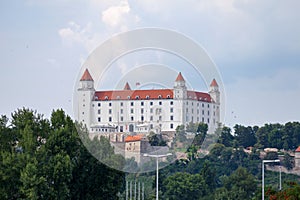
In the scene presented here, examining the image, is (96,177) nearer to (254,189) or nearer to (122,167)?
(122,167)

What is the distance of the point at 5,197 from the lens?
42219mm

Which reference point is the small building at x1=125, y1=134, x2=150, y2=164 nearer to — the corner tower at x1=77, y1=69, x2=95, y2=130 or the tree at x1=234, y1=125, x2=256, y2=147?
the corner tower at x1=77, y1=69, x2=95, y2=130

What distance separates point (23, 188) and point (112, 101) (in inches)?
880

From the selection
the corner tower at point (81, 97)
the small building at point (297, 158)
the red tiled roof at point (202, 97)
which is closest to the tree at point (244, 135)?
the small building at point (297, 158)

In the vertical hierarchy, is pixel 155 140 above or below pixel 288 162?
above

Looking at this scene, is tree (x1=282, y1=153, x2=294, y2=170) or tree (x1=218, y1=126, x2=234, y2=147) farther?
tree (x1=218, y1=126, x2=234, y2=147)

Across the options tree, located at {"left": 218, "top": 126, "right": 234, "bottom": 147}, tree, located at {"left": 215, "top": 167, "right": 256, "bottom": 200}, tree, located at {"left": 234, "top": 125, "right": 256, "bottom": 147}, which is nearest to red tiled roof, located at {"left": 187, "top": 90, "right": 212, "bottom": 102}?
tree, located at {"left": 215, "top": 167, "right": 256, "bottom": 200}

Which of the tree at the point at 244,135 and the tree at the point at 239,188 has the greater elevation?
the tree at the point at 244,135

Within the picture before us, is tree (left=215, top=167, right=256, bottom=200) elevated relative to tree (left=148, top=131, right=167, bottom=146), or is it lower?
lower

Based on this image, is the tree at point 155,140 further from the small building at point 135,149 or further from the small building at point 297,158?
the small building at point 297,158

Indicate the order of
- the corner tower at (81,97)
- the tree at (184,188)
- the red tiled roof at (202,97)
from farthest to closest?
1. the tree at (184,188)
2. the red tiled roof at (202,97)
3. the corner tower at (81,97)

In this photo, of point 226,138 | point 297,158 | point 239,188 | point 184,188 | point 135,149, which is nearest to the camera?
point 135,149

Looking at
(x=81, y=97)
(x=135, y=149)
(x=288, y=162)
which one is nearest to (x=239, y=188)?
(x=81, y=97)

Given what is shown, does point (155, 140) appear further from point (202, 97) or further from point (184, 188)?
point (184, 188)
